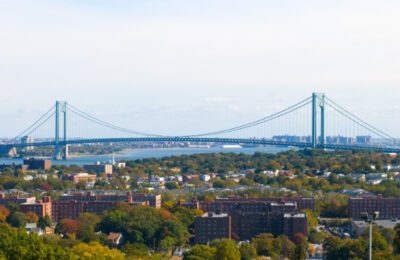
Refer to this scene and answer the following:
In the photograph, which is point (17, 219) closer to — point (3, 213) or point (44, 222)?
point (44, 222)

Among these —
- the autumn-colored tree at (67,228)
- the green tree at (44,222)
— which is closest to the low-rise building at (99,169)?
→ the green tree at (44,222)

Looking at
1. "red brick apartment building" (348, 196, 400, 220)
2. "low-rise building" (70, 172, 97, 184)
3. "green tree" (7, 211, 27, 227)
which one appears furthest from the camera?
"low-rise building" (70, 172, 97, 184)

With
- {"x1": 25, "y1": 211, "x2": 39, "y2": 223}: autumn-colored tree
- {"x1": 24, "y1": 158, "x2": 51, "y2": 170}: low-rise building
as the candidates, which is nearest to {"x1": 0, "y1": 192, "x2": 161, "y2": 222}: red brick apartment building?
{"x1": 25, "y1": 211, "x2": 39, "y2": 223}: autumn-colored tree

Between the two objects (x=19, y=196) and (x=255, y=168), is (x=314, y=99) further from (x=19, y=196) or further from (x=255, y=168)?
(x=19, y=196)

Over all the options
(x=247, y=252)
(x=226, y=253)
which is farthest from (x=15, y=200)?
(x=226, y=253)

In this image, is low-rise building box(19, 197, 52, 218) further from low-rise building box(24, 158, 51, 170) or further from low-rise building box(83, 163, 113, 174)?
low-rise building box(24, 158, 51, 170)

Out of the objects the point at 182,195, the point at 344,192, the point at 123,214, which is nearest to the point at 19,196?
the point at 182,195

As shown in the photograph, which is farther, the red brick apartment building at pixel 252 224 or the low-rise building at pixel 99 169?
the low-rise building at pixel 99 169

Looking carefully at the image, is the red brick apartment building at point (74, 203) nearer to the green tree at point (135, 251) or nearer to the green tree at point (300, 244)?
the green tree at point (300, 244)

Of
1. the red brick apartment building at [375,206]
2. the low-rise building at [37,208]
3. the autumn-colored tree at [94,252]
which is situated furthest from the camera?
the red brick apartment building at [375,206]

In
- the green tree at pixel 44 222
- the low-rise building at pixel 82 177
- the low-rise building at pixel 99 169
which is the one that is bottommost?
the green tree at pixel 44 222

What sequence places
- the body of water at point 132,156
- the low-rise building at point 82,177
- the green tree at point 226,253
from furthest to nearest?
the body of water at point 132,156
the low-rise building at point 82,177
the green tree at point 226,253
